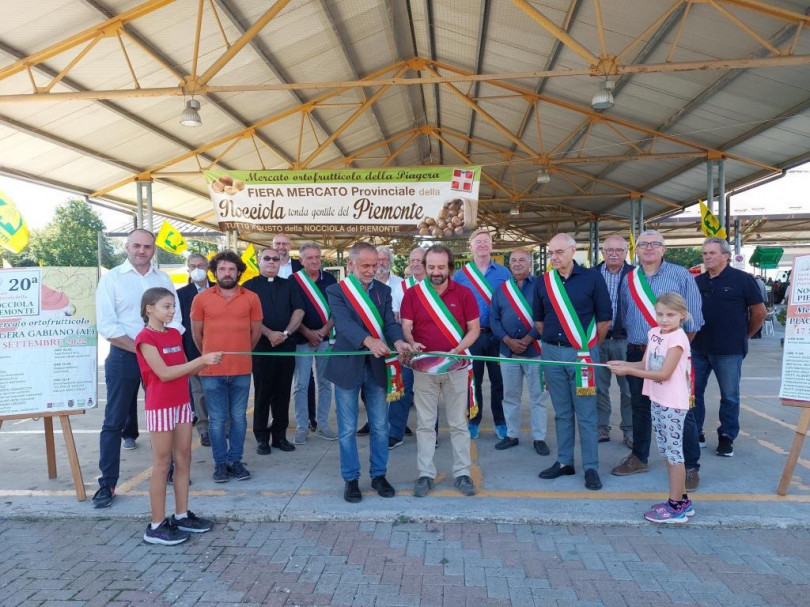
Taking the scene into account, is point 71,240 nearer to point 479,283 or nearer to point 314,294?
point 314,294

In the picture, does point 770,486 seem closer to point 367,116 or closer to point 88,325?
point 88,325

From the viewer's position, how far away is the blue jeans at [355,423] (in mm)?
3803

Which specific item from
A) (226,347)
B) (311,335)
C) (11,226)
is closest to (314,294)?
(311,335)

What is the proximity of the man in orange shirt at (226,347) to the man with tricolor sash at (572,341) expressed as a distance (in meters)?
2.26

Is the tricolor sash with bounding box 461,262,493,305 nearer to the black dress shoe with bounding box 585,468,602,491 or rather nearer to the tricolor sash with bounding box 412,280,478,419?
the tricolor sash with bounding box 412,280,478,419

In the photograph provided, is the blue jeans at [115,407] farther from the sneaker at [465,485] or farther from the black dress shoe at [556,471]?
the black dress shoe at [556,471]

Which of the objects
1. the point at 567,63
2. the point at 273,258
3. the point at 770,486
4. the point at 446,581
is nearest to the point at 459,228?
the point at 567,63

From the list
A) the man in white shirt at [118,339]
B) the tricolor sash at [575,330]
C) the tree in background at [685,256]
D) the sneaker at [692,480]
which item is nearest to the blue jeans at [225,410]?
the man in white shirt at [118,339]

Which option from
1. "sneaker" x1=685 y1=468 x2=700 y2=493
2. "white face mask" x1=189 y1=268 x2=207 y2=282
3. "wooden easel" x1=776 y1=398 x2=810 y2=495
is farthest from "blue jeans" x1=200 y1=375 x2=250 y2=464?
"wooden easel" x1=776 y1=398 x2=810 y2=495

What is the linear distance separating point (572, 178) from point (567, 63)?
8126 mm

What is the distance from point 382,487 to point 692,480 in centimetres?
219

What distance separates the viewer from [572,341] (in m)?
3.94

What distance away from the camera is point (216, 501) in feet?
12.5

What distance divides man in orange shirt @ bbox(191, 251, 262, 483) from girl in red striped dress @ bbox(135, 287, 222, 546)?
74cm
